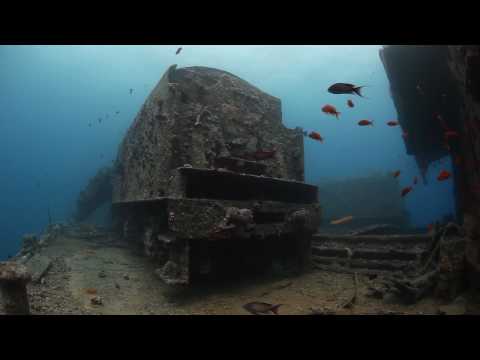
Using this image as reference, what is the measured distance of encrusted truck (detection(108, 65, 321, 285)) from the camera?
511 cm

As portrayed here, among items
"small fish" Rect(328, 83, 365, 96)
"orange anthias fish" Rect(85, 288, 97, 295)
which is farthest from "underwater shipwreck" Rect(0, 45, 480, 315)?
"small fish" Rect(328, 83, 365, 96)

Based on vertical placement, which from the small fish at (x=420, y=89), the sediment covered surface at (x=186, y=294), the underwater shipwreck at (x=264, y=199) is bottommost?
the sediment covered surface at (x=186, y=294)

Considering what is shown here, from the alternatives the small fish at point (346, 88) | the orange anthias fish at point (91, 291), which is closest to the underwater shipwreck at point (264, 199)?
the orange anthias fish at point (91, 291)

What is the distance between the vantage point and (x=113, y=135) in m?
120

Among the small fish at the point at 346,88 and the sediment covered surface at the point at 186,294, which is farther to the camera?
the small fish at the point at 346,88

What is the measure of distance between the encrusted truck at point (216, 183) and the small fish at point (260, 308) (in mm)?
1171

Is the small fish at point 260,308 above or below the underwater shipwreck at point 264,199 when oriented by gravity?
below

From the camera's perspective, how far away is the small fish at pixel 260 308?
430 cm

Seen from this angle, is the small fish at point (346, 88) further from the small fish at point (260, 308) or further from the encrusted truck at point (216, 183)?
the small fish at point (260, 308)

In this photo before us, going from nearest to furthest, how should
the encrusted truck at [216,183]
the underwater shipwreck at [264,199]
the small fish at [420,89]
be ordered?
the underwater shipwreck at [264,199] < the encrusted truck at [216,183] < the small fish at [420,89]

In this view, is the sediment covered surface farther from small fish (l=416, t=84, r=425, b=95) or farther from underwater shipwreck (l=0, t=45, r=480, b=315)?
small fish (l=416, t=84, r=425, b=95)

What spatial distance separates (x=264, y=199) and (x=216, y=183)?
53.9 inches

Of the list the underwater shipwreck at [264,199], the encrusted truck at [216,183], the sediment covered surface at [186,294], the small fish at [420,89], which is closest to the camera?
the sediment covered surface at [186,294]
